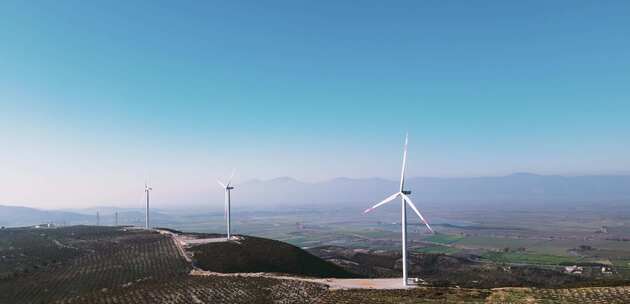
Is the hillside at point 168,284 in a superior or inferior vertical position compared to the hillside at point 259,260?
superior

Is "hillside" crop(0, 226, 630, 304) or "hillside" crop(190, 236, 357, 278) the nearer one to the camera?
"hillside" crop(0, 226, 630, 304)

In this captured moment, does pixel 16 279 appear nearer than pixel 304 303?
No

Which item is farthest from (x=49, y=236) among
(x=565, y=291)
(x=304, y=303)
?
(x=565, y=291)

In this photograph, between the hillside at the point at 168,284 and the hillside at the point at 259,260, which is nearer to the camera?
the hillside at the point at 168,284

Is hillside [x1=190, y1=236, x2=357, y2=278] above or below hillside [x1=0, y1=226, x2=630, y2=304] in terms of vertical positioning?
below

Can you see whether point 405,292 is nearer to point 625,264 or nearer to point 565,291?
point 565,291

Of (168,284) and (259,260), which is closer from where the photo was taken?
Result: (168,284)

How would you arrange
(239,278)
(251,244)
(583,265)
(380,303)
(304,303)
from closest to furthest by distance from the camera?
(380,303)
(304,303)
(239,278)
(251,244)
(583,265)

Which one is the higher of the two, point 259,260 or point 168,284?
point 168,284
